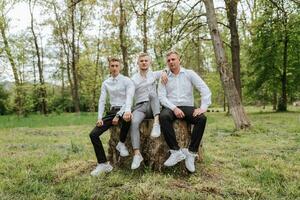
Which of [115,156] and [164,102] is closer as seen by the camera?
[164,102]

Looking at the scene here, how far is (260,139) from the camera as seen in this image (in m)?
11.6

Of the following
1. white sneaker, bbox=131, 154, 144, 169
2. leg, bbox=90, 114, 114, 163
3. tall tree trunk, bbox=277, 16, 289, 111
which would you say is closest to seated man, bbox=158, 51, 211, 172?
white sneaker, bbox=131, 154, 144, 169

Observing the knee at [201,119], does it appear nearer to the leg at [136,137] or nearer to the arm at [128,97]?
the leg at [136,137]

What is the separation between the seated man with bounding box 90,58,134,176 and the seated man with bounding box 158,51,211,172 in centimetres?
61

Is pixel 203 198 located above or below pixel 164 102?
below

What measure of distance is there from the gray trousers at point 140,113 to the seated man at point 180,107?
134 mm

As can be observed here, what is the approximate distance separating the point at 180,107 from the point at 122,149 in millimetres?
1316

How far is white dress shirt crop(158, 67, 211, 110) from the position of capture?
6.91 metres

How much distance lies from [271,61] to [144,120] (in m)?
23.3

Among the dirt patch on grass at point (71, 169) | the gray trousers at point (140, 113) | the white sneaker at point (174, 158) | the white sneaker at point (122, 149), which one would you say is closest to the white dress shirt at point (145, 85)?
the gray trousers at point (140, 113)

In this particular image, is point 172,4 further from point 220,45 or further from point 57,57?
point 57,57

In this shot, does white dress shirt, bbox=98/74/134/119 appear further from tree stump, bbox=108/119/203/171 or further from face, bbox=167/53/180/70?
face, bbox=167/53/180/70

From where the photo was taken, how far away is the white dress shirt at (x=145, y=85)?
711 centimetres

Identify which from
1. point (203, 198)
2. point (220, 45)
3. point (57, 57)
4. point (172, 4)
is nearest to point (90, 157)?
point (203, 198)
